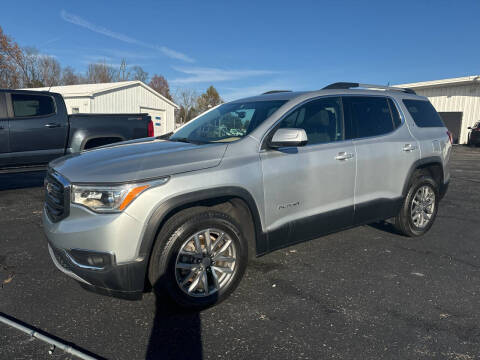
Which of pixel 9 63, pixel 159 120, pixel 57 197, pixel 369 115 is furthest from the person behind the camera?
pixel 9 63

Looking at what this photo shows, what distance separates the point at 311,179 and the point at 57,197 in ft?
7.19

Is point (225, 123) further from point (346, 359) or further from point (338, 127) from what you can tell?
point (346, 359)

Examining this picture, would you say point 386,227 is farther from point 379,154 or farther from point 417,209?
point 379,154

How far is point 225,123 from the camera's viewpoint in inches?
149

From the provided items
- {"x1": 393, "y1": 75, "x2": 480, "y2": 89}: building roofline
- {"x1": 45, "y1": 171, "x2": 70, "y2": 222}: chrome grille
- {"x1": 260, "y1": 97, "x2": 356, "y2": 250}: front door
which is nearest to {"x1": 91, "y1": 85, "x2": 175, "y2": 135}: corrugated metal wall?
{"x1": 393, "y1": 75, "x2": 480, "y2": 89}: building roofline

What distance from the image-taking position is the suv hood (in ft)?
8.42

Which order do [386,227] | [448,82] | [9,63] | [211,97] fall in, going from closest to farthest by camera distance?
[386,227] < [448,82] < [9,63] < [211,97]

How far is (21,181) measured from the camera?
8531mm

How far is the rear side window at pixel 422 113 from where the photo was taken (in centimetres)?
457

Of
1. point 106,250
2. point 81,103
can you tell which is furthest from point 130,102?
point 106,250

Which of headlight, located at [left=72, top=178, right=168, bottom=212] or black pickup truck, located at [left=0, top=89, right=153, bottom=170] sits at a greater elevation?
black pickup truck, located at [left=0, top=89, right=153, bottom=170]

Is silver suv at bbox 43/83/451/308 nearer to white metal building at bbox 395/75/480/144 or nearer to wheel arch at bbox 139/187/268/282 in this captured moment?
wheel arch at bbox 139/187/268/282

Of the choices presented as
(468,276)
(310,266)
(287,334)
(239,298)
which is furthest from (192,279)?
(468,276)

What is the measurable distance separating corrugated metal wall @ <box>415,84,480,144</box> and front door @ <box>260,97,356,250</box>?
959 inches
